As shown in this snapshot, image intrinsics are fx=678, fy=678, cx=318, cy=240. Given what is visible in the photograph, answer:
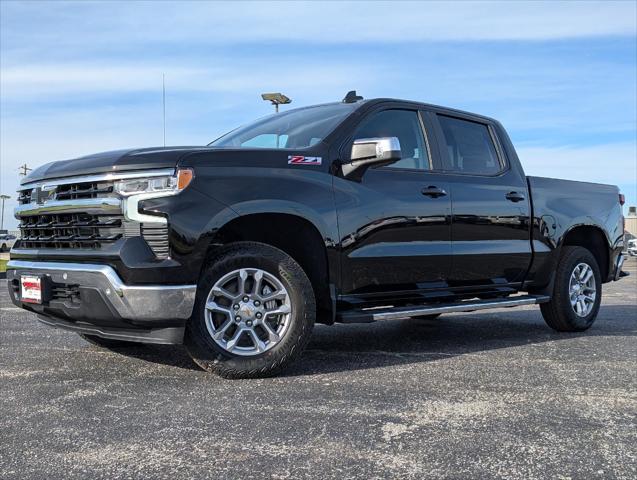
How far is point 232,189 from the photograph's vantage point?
3965 mm

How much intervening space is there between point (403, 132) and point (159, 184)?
2164mm

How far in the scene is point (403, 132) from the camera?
5.23 m

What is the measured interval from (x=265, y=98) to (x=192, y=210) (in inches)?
457

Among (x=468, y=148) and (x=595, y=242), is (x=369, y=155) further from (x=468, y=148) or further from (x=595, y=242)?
(x=595, y=242)

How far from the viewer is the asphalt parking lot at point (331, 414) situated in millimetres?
2541

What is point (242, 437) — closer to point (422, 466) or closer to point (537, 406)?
point (422, 466)

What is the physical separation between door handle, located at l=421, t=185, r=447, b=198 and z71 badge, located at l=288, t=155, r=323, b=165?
3.08ft

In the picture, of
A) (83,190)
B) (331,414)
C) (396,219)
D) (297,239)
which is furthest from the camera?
(396,219)

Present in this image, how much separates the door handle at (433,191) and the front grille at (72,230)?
2.23 m

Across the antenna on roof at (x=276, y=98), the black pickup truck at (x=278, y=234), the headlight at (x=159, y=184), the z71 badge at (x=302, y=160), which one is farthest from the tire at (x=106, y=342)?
the antenna on roof at (x=276, y=98)

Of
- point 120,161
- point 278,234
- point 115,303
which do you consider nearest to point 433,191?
point 278,234

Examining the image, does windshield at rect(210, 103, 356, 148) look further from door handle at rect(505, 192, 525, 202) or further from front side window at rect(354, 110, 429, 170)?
door handle at rect(505, 192, 525, 202)

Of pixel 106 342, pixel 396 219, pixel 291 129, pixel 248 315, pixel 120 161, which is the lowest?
pixel 106 342

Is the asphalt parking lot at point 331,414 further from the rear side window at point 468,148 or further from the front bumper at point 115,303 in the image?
the rear side window at point 468,148
